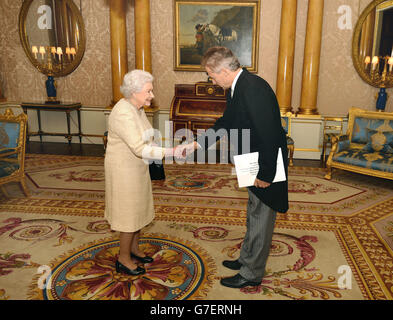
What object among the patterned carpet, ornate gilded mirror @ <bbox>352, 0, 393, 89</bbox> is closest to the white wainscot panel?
ornate gilded mirror @ <bbox>352, 0, 393, 89</bbox>

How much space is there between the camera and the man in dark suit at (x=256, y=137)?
205 centimetres

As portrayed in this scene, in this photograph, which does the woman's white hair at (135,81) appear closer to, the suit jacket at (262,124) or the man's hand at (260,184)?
the suit jacket at (262,124)

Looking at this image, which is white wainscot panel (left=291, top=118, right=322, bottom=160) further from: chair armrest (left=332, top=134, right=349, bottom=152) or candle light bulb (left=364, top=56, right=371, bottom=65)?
candle light bulb (left=364, top=56, right=371, bottom=65)

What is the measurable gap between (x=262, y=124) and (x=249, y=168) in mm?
A: 310

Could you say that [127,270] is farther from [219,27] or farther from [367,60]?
[367,60]

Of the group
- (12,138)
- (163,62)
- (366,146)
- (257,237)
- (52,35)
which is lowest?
(257,237)

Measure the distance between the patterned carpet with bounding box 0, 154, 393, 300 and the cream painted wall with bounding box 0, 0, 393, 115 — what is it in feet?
7.90

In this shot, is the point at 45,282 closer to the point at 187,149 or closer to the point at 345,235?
the point at 187,149

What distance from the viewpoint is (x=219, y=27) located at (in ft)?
21.8

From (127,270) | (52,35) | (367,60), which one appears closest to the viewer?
(127,270)

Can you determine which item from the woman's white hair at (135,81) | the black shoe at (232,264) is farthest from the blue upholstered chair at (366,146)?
the woman's white hair at (135,81)

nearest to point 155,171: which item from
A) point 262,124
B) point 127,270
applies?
point 127,270

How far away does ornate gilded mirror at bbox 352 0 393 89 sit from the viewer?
621cm

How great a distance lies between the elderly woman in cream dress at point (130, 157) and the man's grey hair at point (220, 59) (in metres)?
0.44
